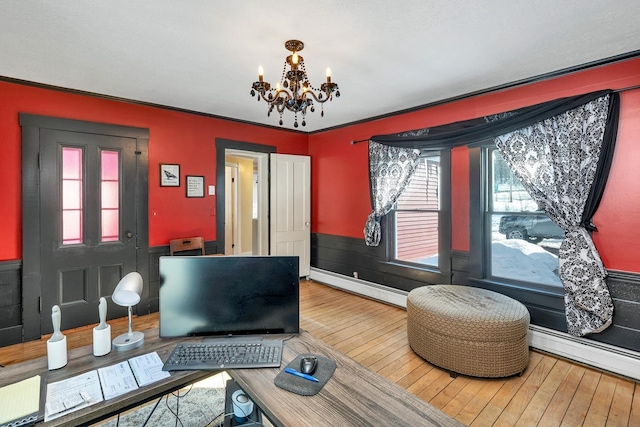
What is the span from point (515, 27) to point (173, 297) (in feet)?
8.73

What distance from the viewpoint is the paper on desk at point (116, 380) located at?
1.09 m

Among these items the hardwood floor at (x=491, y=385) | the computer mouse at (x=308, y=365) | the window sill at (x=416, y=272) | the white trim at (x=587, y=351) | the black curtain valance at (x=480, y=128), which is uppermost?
the black curtain valance at (x=480, y=128)

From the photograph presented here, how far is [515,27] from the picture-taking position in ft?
6.77

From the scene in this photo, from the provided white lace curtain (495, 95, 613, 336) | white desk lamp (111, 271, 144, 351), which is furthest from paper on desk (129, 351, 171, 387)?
white lace curtain (495, 95, 613, 336)

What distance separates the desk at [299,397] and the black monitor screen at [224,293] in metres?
0.16

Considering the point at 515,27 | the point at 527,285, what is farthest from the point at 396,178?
the point at 515,27

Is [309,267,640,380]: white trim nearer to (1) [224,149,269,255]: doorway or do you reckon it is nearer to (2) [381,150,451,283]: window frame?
(2) [381,150,451,283]: window frame

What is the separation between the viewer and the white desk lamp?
4.37 feet

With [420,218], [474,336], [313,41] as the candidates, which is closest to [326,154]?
[420,218]

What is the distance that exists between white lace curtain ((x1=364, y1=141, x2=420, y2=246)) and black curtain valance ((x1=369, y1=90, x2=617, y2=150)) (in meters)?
0.12

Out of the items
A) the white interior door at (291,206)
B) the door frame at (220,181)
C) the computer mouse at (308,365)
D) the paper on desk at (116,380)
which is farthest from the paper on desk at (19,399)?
the white interior door at (291,206)

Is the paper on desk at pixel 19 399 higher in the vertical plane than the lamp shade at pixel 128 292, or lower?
lower

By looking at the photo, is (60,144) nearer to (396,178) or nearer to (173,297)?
(173,297)

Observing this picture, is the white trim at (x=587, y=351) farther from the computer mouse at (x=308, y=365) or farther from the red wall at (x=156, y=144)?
the red wall at (x=156, y=144)
